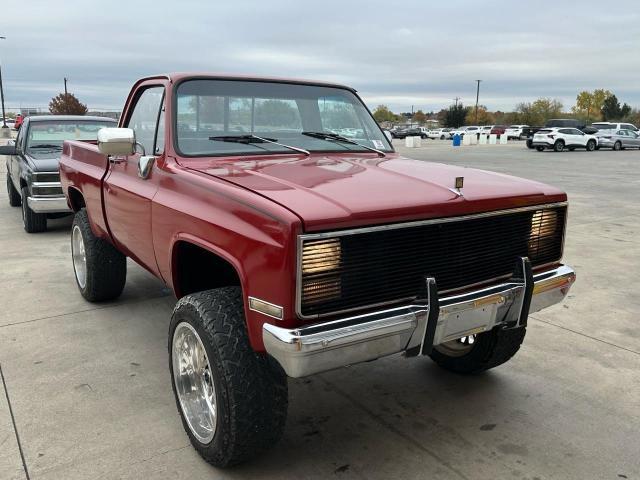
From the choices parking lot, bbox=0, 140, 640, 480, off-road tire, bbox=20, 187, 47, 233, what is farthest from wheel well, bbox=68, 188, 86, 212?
off-road tire, bbox=20, 187, 47, 233

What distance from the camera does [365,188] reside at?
2.64 m

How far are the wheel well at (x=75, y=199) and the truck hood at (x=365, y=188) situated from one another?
96.9 inches

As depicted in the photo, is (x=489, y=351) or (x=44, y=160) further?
(x=44, y=160)

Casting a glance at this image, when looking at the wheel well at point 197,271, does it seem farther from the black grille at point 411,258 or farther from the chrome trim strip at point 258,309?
the black grille at point 411,258

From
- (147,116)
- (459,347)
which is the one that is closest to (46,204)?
(147,116)

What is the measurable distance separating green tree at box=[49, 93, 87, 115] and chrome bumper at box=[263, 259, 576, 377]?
62.7 m

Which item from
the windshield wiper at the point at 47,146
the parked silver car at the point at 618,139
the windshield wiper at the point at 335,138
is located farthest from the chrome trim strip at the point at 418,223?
the parked silver car at the point at 618,139

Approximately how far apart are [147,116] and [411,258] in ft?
7.71

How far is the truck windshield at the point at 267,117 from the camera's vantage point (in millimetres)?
3457

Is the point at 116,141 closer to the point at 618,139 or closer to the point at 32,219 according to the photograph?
the point at 32,219

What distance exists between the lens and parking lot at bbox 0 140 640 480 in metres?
2.75

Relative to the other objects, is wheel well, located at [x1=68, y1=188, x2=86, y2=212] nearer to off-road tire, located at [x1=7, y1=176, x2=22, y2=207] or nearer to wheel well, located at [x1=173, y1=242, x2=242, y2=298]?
wheel well, located at [x1=173, y1=242, x2=242, y2=298]

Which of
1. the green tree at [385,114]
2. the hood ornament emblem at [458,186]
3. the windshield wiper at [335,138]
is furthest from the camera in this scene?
the green tree at [385,114]

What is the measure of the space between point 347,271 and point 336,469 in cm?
104
